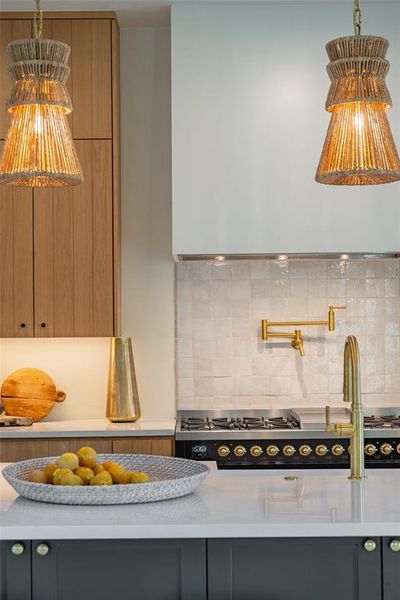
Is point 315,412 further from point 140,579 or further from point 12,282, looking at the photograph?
point 140,579

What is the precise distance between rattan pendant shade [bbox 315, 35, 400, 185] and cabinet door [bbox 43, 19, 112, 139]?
2188 mm

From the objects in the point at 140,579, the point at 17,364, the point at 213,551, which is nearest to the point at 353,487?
the point at 213,551

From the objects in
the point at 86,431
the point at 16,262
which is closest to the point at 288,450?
the point at 86,431

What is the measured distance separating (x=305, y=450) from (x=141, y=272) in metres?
1.37

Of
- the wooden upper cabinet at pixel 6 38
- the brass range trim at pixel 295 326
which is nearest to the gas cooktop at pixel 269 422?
the brass range trim at pixel 295 326

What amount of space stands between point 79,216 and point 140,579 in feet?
8.21

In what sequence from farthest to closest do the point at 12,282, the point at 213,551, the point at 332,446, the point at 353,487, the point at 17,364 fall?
the point at 17,364 < the point at 12,282 < the point at 332,446 < the point at 353,487 < the point at 213,551

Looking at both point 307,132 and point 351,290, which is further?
point 351,290

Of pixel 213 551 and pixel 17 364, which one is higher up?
pixel 17 364

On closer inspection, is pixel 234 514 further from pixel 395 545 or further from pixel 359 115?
pixel 359 115

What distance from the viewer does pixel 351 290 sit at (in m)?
4.83

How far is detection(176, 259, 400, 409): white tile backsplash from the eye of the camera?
482cm

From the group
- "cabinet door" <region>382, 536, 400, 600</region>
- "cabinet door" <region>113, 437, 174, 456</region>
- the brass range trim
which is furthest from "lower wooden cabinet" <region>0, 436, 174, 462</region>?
"cabinet door" <region>382, 536, 400, 600</region>

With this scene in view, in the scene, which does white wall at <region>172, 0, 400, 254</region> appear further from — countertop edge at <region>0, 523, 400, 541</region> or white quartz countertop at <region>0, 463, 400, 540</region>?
countertop edge at <region>0, 523, 400, 541</region>
